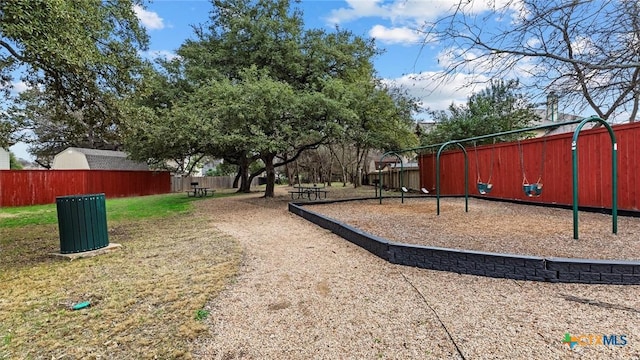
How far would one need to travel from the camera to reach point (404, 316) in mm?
2713

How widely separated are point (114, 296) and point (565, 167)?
9.34m

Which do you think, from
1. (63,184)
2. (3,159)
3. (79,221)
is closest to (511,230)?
(79,221)

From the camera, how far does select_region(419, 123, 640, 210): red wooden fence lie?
6637 mm

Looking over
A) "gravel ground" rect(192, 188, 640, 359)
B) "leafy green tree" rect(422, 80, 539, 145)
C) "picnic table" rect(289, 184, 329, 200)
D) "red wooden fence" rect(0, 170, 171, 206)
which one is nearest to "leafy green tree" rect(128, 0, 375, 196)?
"picnic table" rect(289, 184, 329, 200)

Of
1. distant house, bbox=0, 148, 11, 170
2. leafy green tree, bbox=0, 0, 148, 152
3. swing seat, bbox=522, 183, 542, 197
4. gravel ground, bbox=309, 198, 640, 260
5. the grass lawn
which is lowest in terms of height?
the grass lawn

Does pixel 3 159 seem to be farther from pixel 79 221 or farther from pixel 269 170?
pixel 79 221

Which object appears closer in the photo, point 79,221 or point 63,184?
point 79,221

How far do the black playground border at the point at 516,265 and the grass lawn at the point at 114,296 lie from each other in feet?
7.01

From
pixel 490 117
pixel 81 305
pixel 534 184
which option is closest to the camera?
pixel 81 305

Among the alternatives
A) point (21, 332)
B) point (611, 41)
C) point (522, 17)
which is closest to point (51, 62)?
point (21, 332)

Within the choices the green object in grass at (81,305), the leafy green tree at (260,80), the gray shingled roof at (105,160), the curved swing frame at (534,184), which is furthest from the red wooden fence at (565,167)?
the gray shingled roof at (105,160)

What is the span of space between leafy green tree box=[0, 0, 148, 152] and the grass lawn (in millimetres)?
2829

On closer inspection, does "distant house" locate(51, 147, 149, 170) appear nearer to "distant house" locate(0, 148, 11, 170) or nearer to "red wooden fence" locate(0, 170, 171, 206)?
"red wooden fence" locate(0, 170, 171, 206)

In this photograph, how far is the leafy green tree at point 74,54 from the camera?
14.9 feet
